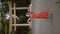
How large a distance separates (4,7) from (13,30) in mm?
392

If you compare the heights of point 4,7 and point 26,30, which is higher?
point 4,7

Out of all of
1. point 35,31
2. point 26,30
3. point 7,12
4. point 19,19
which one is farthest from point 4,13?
point 35,31

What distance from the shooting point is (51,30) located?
55cm

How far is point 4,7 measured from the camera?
8.05 feet

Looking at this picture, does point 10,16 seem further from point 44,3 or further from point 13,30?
point 44,3

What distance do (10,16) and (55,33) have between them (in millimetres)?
1884

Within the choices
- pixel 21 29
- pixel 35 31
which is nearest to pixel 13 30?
pixel 21 29

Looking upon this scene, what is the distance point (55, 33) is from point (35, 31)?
81 mm

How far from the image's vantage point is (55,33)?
551mm

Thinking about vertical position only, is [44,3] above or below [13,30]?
above

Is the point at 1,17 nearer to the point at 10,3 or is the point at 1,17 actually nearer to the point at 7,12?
the point at 7,12

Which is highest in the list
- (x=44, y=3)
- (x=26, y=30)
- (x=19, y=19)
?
(x=44, y=3)

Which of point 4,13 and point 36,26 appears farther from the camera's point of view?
point 4,13

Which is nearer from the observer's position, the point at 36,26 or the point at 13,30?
the point at 36,26
